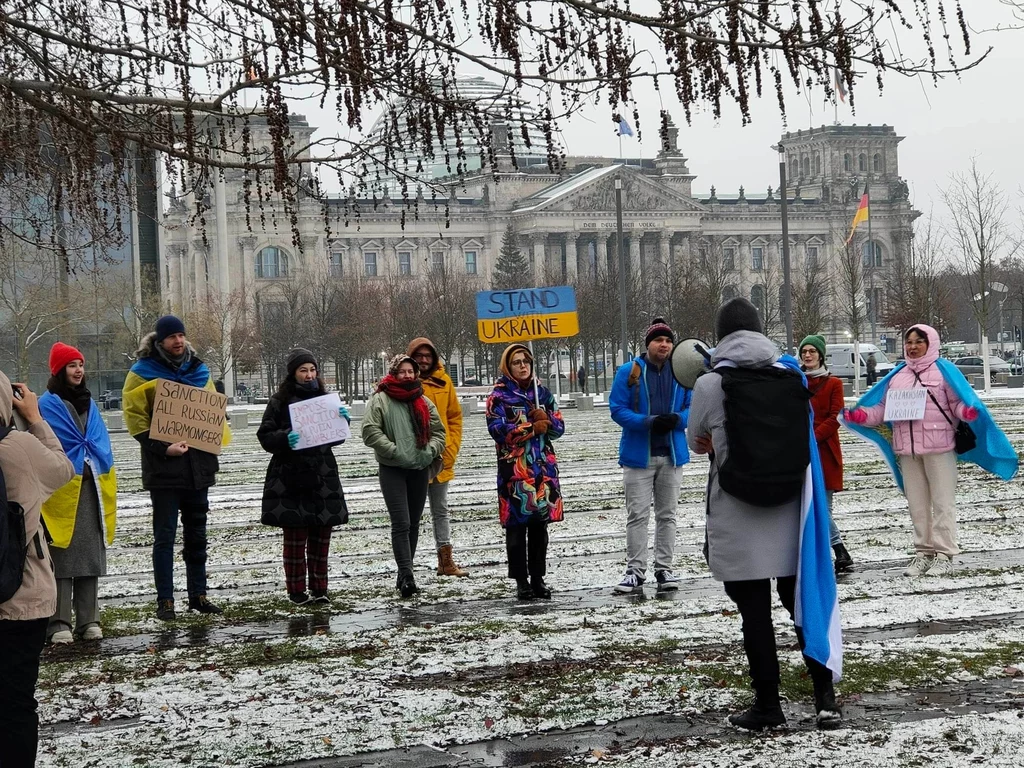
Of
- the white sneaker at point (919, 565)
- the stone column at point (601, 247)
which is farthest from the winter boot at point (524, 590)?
the stone column at point (601, 247)

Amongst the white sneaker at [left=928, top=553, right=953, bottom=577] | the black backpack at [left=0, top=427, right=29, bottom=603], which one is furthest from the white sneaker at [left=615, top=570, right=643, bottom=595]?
the black backpack at [left=0, top=427, right=29, bottom=603]

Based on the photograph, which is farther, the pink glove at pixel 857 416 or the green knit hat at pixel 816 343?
the pink glove at pixel 857 416

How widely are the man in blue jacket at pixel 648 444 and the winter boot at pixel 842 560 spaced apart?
133 centimetres

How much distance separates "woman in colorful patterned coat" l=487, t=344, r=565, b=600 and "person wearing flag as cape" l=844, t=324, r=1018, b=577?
2.59 m

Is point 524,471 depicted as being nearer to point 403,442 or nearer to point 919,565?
point 403,442

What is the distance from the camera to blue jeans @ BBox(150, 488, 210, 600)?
376 inches

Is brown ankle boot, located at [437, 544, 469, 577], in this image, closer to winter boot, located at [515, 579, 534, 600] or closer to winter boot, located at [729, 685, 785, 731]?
winter boot, located at [515, 579, 534, 600]

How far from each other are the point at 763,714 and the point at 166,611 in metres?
4.71

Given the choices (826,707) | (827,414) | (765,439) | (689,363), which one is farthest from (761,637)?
(827,414)

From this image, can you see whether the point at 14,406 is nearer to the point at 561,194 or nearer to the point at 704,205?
the point at 561,194

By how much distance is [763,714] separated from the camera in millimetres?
6203

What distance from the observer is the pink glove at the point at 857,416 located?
11.0m

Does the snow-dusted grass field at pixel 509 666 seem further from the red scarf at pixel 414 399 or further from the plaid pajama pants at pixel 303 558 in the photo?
the red scarf at pixel 414 399

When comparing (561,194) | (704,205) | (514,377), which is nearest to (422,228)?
(561,194)
